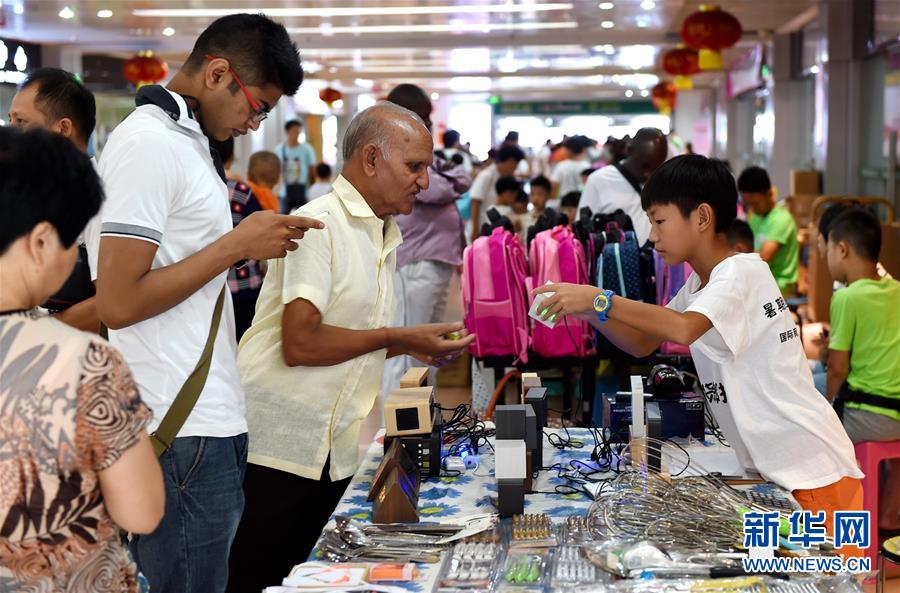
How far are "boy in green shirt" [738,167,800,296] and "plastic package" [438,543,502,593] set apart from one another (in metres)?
5.17

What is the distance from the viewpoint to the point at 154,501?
1497 mm

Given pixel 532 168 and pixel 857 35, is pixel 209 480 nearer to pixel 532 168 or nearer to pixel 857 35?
pixel 857 35

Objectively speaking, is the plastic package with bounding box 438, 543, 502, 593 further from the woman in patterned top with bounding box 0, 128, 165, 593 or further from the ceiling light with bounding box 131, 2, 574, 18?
the ceiling light with bounding box 131, 2, 574, 18

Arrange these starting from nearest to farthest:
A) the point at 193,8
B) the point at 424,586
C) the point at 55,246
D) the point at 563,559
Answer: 1. the point at 55,246
2. the point at 424,586
3. the point at 563,559
4. the point at 193,8

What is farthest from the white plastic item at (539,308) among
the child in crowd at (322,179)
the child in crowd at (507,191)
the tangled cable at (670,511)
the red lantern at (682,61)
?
the child in crowd at (322,179)

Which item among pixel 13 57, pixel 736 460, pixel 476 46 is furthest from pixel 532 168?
pixel 736 460

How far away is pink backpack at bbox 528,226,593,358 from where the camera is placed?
4293 millimetres

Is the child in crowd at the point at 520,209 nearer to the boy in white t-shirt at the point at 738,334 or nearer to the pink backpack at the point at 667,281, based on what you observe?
the pink backpack at the point at 667,281

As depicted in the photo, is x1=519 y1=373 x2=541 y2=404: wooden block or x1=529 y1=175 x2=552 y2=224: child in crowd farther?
x1=529 y1=175 x2=552 y2=224: child in crowd

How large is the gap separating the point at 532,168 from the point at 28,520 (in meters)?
20.2

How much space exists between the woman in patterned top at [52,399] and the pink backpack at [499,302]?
115 inches

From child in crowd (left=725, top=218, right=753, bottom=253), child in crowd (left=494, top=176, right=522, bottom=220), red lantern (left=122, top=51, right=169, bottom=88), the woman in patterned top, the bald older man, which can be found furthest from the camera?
red lantern (left=122, top=51, right=169, bottom=88)

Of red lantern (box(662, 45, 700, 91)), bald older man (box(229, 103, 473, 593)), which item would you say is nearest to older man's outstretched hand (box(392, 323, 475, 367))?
bald older man (box(229, 103, 473, 593))

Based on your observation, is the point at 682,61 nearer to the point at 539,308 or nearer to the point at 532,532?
the point at 539,308
